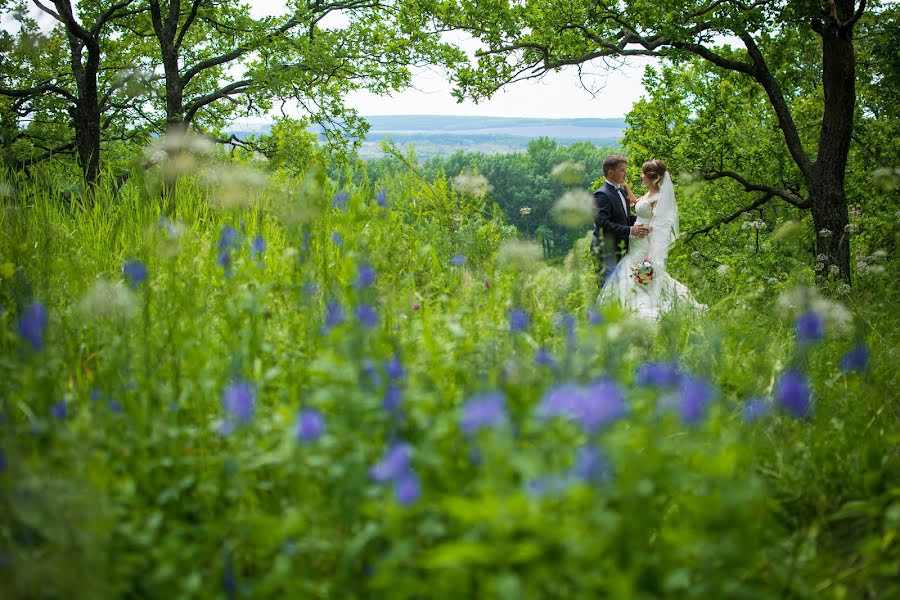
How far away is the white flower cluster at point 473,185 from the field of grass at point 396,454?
1604mm

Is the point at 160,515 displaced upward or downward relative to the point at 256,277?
downward

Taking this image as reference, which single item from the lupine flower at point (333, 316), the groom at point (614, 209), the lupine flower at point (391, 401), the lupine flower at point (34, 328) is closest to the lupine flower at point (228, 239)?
the lupine flower at point (333, 316)

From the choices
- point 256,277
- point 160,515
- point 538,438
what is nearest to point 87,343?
point 256,277

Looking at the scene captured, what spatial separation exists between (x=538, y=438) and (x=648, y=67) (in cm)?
1246

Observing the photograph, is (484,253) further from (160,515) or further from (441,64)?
(441,64)

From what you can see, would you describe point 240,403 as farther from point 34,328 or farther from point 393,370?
point 34,328

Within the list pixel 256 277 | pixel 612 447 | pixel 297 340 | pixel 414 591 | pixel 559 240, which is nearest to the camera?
pixel 612 447

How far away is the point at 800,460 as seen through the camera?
2.53 m

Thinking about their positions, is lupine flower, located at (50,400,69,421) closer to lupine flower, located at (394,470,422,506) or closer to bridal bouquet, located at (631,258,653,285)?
lupine flower, located at (394,470,422,506)

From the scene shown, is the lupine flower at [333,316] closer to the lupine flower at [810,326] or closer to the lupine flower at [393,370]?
the lupine flower at [393,370]

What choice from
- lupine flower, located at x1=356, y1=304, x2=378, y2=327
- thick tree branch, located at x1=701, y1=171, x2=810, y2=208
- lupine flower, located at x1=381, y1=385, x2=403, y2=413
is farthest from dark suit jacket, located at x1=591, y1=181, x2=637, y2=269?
lupine flower, located at x1=381, y1=385, x2=403, y2=413

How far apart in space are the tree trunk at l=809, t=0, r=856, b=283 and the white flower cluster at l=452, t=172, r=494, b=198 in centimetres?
547

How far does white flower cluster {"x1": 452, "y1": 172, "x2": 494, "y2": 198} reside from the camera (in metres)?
4.92

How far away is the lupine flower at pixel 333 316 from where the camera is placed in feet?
7.46
